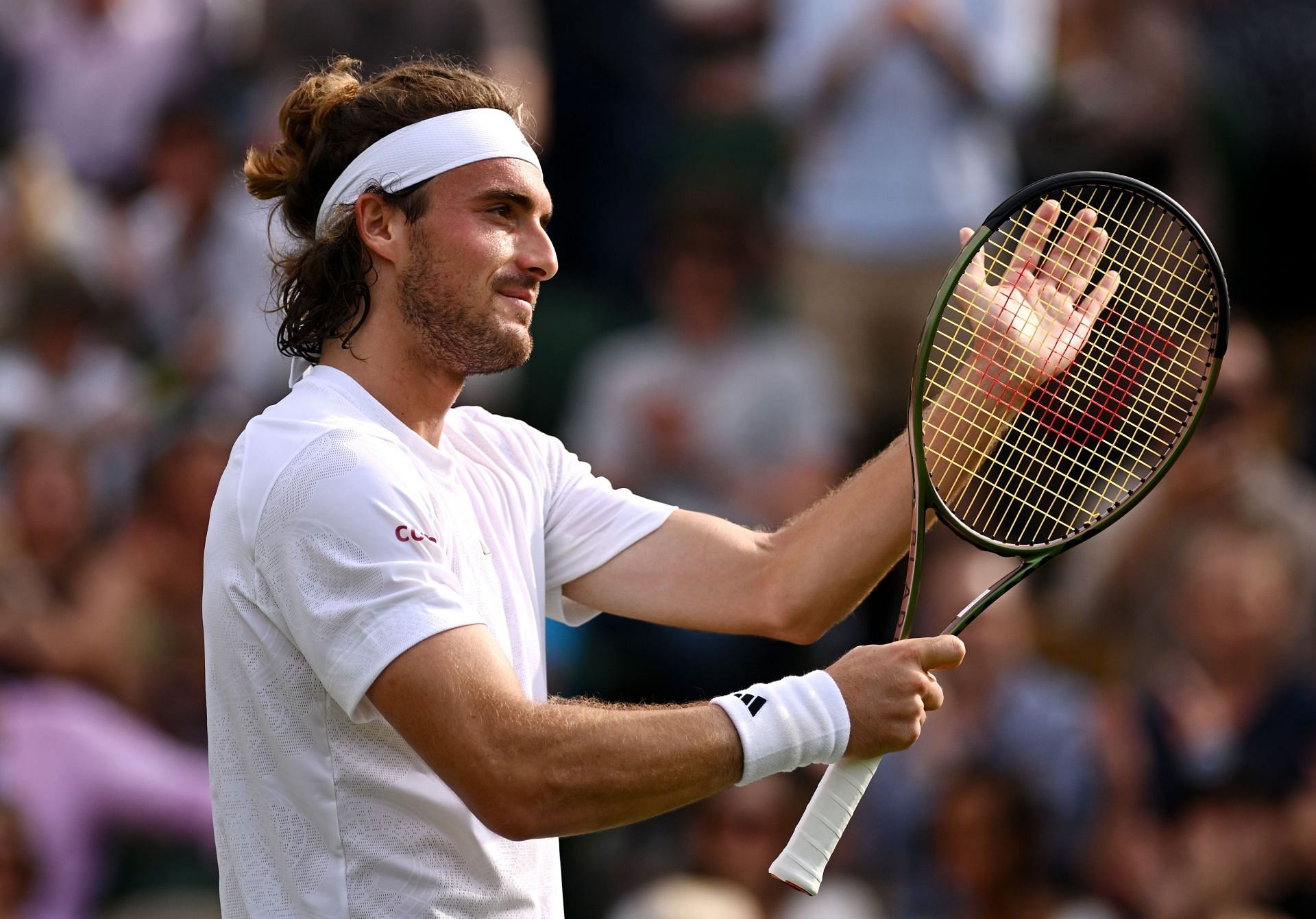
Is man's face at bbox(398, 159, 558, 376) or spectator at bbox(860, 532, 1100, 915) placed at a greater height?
man's face at bbox(398, 159, 558, 376)

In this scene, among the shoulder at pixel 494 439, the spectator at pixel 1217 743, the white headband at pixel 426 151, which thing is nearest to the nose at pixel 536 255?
the white headband at pixel 426 151

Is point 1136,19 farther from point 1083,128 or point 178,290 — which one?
point 178,290

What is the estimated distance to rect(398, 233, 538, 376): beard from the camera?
3.21 meters

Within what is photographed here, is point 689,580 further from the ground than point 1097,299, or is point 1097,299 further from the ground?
point 1097,299

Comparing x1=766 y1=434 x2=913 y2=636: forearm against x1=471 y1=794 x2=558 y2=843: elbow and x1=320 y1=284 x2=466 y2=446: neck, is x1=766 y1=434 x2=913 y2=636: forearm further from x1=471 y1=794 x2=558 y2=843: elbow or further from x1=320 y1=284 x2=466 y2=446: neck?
x1=471 y1=794 x2=558 y2=843: elbow

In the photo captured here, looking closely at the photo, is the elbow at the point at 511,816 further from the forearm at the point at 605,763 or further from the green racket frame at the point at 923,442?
the green racket frame at the point at 923,442

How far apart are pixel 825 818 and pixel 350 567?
0.94 meters

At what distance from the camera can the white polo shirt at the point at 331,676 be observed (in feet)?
9.25

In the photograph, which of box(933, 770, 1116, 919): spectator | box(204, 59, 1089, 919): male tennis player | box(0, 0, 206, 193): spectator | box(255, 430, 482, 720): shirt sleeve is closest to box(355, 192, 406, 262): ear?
box(204, 59, 1089, 919): male tennis player

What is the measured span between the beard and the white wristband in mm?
774

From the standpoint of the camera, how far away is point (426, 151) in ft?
10.9

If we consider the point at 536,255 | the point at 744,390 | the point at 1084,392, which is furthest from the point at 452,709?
the point at 744,390

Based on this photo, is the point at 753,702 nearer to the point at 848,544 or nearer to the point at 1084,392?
the point at 848,544

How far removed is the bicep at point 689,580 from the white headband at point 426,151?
808mm
